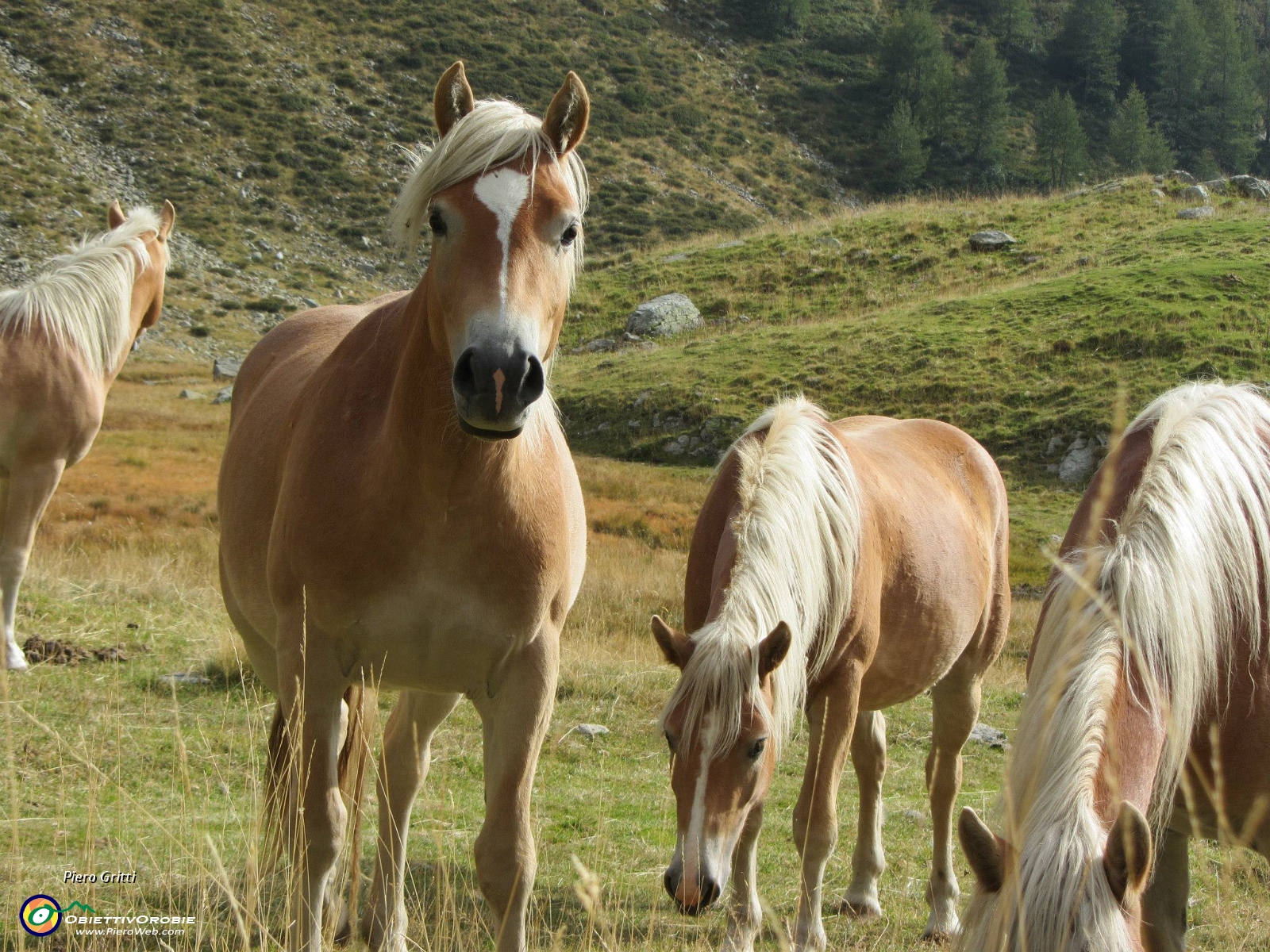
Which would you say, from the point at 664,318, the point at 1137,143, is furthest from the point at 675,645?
the point at 1137,143

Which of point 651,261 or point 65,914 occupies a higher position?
point 65,914

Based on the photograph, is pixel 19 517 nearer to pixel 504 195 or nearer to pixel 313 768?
pixel 313 768

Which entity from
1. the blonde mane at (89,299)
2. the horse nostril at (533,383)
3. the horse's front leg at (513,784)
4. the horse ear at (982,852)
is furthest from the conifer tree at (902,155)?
the horse ear at (982,852)

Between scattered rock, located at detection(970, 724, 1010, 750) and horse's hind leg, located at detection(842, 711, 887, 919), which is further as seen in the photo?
scattered rock, located at detection(970, 724, 1010, 750)

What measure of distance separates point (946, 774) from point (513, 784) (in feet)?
10.0

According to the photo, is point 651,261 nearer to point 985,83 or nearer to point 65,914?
point 65,914

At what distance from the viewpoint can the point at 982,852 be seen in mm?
1972

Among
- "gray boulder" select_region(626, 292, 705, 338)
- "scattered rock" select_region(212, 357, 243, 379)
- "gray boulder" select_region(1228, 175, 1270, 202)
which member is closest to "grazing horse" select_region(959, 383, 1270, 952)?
"gray boulder" select_region(626, 292, 705, 338)

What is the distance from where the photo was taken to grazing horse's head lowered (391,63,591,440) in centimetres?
254

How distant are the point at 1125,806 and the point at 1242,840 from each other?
1.45 metres

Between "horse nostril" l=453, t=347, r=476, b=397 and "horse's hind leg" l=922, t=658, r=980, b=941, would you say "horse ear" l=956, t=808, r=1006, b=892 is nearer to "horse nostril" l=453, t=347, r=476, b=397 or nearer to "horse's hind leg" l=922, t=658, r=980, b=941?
"horse nostril" l=453, t=347, r=476, b=397

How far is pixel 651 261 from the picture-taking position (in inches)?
1422

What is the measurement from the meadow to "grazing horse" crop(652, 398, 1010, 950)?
0.29 metres

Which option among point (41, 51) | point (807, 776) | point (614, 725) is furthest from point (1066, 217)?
point (41, 51)
